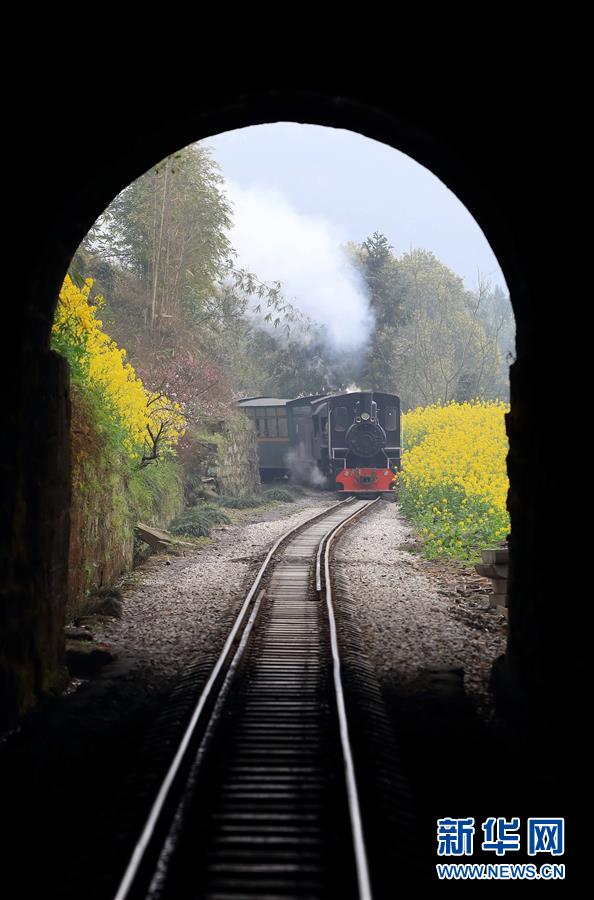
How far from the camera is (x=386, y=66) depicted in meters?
5.75

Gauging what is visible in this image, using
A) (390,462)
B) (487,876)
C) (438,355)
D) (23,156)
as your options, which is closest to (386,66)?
(23,156)

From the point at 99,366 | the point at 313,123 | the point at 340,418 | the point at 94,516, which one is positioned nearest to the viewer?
the point at 313,123

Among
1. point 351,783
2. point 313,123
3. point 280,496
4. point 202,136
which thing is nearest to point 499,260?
point 313,123

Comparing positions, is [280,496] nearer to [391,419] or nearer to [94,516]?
[391,419]

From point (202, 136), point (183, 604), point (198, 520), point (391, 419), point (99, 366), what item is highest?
point (202, 136)

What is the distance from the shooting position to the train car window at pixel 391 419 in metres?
28.0

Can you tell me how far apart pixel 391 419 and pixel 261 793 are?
23886 millimetres

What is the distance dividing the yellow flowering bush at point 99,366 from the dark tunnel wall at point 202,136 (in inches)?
165

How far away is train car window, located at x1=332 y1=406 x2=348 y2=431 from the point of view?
91.5ft

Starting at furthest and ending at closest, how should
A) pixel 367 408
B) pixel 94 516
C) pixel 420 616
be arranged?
1. pixel 367 408
2. pixel 94 516
3. pixel 420 616

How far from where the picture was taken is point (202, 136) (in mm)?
7258

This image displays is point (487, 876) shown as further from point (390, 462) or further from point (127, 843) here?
point (390, 462)

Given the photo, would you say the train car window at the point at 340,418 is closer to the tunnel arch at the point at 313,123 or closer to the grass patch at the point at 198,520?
the grass patch at the point at 198,520

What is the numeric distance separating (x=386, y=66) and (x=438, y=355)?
1989 inches
